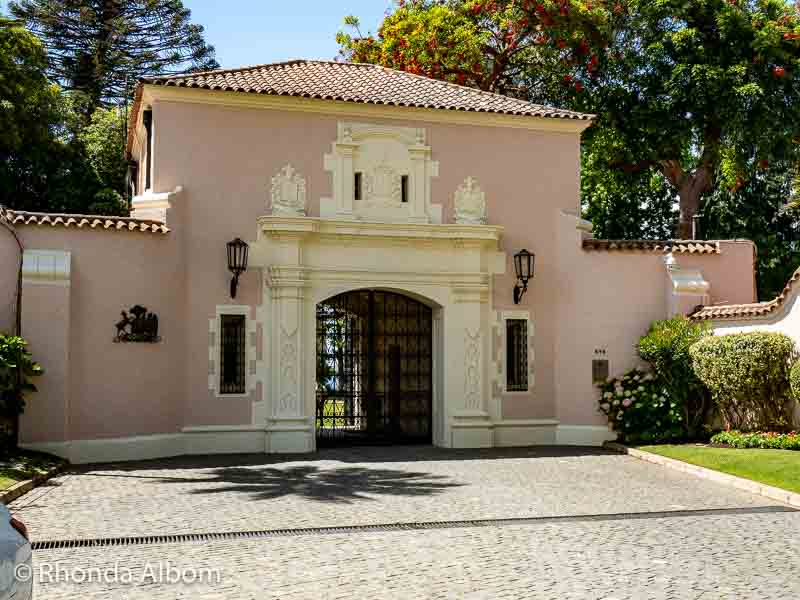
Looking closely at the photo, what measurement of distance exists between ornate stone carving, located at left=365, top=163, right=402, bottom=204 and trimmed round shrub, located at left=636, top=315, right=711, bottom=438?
539cm

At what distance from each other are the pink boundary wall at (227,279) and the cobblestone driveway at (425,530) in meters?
1.52

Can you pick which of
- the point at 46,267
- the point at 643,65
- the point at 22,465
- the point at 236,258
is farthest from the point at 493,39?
the point at 22,465

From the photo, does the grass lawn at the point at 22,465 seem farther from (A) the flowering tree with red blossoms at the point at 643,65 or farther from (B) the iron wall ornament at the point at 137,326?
(A) the flowering tree with red blossoms at the point at 643,65

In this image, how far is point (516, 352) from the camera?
17562mm

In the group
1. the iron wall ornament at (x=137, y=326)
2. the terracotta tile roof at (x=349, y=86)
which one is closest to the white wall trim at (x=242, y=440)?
the iron wall ornament at (x=137, y=326)

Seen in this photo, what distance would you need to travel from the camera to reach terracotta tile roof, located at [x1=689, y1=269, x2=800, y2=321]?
14852mm

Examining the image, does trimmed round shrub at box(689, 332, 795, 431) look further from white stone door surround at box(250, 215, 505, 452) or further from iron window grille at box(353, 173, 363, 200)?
→ iron window grille at box(353, 173, 363, 200)

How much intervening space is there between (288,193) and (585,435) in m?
7.11

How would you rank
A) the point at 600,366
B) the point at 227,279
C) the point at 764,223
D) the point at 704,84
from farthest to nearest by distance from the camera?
the point at 764,223
the point at 704,84
the point at 600,366
the point at 227,279

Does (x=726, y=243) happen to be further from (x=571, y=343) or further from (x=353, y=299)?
(x=353, y=299)

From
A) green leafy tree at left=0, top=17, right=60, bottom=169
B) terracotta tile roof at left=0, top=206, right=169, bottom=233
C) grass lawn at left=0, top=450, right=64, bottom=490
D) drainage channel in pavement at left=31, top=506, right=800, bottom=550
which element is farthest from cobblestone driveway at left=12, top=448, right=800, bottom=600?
green leafy tree at left=0, top=17, right=60, bottom=169

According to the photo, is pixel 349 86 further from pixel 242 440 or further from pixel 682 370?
pixel 682 370

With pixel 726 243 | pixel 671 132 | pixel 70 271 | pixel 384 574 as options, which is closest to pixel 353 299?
pixel 70 271

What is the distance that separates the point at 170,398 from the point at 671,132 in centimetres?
1640
